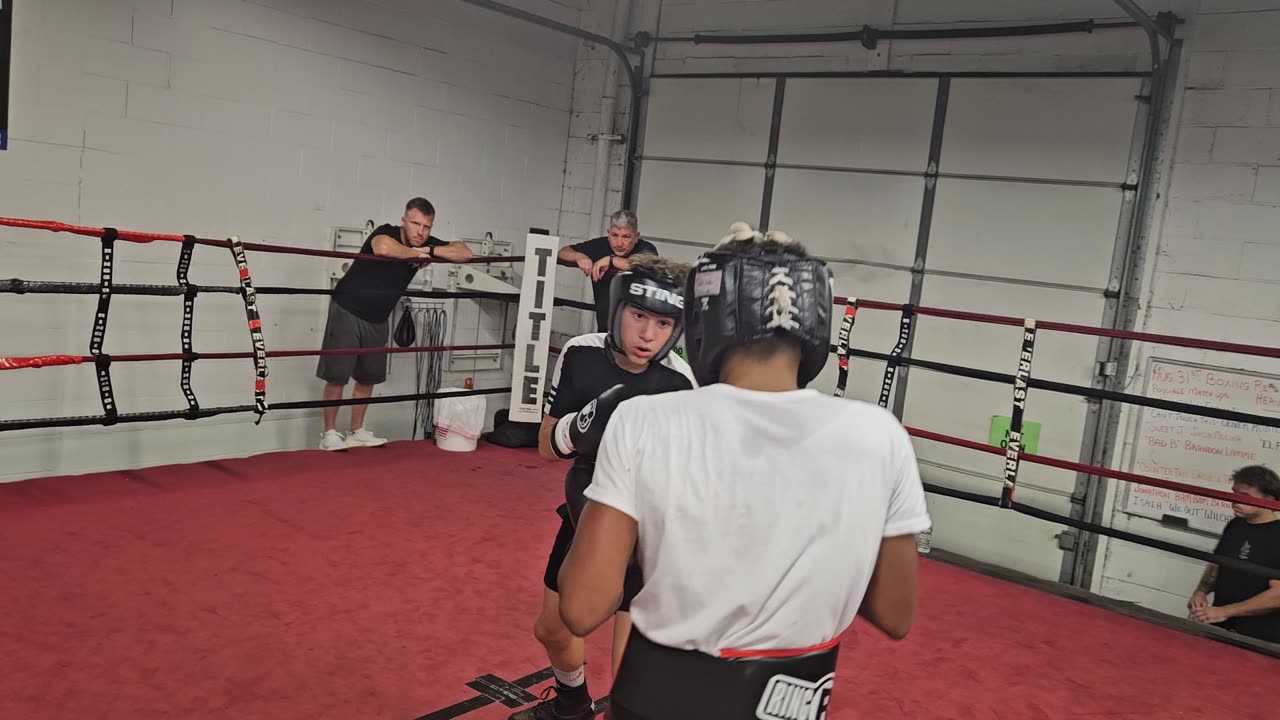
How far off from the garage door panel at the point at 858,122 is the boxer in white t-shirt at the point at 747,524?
4.74 m

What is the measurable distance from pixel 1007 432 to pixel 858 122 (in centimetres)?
194

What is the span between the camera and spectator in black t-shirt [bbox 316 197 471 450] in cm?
518

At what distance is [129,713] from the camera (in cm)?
248

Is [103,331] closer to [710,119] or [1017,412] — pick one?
[1017,412]

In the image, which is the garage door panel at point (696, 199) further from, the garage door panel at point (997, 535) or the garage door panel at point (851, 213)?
the garage door panel at point (997, 535)

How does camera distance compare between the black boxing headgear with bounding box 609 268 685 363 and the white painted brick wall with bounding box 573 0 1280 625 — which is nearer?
the black boxing headgear with bounding box 609 268 685 363

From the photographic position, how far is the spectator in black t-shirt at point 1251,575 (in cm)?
365

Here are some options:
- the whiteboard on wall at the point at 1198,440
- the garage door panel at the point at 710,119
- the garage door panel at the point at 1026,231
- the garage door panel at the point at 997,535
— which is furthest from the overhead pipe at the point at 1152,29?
the garage door panel at the point at 997,535

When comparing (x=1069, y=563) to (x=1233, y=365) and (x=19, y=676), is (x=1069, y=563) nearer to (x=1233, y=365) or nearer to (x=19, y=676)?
(x=1233, y=365)

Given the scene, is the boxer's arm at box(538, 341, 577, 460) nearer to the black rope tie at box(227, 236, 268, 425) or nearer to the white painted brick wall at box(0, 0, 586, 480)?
the black rope tie at box(227, 236, 268, 425)

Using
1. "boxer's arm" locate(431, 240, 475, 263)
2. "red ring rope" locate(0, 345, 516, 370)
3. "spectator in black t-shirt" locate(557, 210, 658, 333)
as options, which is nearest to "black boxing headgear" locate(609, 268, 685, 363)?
"red ring rope" locate(0, 345, 516, 370)

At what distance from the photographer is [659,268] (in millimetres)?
2303

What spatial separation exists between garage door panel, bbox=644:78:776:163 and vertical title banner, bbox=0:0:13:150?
3.69 meters

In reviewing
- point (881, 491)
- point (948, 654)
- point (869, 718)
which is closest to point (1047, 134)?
point (948, 654)
